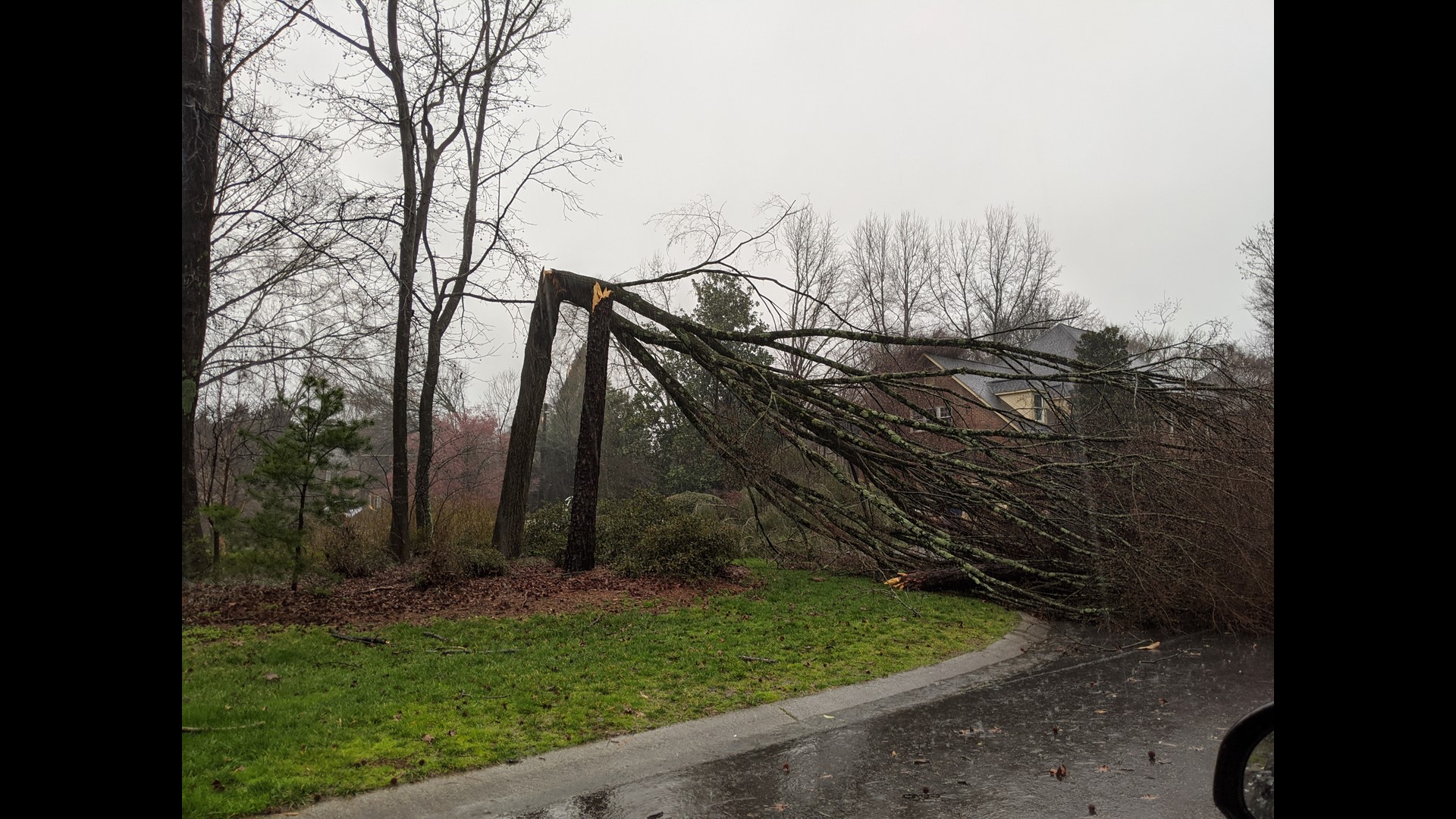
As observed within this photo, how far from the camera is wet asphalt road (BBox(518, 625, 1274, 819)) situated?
3.96m


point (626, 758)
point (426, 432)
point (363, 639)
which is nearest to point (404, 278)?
point (426, 432)

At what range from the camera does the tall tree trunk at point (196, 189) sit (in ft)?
17.7

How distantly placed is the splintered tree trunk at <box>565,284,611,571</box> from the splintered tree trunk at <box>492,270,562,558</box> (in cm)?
92

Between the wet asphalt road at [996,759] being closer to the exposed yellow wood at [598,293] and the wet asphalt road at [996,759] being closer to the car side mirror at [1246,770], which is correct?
the car side mirror at [1246,770]

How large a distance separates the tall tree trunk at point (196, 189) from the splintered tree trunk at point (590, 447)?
440cm

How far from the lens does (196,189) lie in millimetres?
6094

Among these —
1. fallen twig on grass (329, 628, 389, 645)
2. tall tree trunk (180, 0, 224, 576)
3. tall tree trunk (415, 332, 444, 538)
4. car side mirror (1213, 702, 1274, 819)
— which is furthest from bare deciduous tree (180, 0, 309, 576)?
car side mirror (1213, 702, 1274, 819)

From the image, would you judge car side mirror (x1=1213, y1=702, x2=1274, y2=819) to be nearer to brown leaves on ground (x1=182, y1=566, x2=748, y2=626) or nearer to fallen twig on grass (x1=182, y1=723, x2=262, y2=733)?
fallen twig on grass (x1=182, y1=723, x2=262, y2=733)

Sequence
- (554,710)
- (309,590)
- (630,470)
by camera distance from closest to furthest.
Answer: (554,710), (309,590), (630,470)
